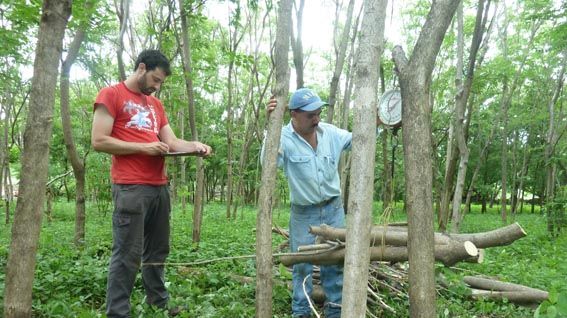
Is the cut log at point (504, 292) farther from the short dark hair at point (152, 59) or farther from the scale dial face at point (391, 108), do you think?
the short dark hair at point (152, 59)

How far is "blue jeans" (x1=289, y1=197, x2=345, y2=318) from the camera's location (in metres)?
3.44

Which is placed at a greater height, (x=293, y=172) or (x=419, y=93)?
(x=419, y=93)

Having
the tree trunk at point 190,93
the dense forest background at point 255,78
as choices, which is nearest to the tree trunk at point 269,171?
the dense forest background at point 255,78

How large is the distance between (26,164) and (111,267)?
2.98ft

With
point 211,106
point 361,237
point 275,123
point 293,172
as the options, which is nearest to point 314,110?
point 293,172

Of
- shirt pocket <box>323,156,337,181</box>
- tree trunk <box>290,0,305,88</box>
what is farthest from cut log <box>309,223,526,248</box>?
tree trunk <box>290,0,305,88</box>

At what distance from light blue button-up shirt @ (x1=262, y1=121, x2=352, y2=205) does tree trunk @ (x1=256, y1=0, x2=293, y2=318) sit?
1.02 m

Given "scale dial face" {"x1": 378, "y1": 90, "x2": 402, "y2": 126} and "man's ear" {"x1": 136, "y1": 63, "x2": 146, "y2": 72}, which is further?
"man's ear" {"x1": 136, "y1": 63, "x2": 146, "y2": 72}

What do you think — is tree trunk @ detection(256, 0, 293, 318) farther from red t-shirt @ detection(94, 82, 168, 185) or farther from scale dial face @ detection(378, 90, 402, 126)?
red t-shirt @ detection(94, 82, 168, 185)

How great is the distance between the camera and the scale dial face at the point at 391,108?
2.80 meters

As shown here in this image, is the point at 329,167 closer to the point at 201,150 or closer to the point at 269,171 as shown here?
the point at 201,150

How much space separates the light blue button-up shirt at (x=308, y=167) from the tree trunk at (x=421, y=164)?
1.24 m

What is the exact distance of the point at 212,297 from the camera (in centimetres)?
384

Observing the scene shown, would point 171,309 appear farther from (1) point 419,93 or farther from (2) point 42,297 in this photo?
(1) point 419,93
